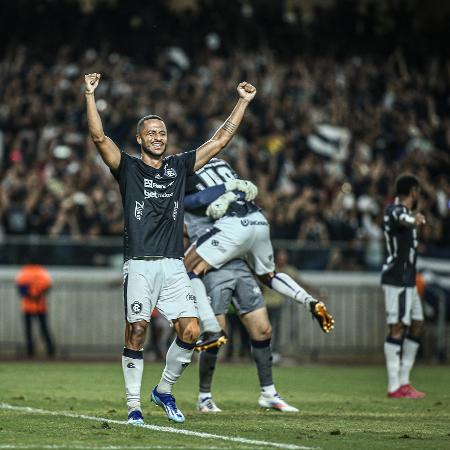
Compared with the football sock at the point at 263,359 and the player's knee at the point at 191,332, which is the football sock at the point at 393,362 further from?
the player's knee at the point at 191,332

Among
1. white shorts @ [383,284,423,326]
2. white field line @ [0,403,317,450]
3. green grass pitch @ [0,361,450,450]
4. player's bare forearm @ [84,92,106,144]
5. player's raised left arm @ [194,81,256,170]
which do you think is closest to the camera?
white field line @ [0,403,317,450]

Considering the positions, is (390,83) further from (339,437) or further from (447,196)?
(339,437)

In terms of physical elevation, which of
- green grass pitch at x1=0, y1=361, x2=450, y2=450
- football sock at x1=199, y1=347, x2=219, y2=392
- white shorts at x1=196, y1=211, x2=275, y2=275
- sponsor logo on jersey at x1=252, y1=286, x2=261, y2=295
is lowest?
green grass pitch at x1=0, y1=361, x2=450, y2=450

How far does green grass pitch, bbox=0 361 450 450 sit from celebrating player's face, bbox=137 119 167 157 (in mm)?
2252

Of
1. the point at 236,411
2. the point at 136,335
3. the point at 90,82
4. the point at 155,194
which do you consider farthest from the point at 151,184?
the point at 236,411

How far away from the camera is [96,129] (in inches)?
363

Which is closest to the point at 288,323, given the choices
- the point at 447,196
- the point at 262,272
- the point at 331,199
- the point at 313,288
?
the point at 313,288

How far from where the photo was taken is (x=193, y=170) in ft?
33.0

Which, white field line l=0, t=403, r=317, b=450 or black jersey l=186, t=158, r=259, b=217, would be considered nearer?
white field line l=0, t=403, r=317, b=450

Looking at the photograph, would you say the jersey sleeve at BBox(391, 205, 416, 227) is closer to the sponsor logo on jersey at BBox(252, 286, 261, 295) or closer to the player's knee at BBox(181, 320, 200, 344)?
the sponsor logo on jersey at BBox(252, 286, 261, 295)

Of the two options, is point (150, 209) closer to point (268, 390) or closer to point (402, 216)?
point (268, 390)

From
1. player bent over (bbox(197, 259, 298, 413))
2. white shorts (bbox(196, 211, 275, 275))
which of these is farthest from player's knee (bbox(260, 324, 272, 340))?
white shorts (bbox(196, 211, 275, 275))

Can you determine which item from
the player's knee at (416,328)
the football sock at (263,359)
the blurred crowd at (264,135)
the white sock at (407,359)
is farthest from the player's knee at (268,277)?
the blurred crowd at (264,135)

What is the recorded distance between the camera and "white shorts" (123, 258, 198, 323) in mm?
9492
